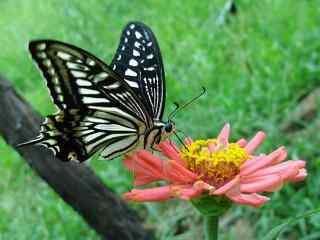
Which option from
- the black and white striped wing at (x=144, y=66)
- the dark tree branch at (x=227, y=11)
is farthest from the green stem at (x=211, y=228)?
the dark tree branch at (x=227, y=11)

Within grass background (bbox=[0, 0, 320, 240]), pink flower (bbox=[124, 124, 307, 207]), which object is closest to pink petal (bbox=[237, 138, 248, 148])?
pink flower (bbox=[124, 124, 307, 207])

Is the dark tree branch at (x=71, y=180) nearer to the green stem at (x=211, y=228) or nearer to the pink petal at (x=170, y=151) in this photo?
the pink petal at (x=170, y=151)

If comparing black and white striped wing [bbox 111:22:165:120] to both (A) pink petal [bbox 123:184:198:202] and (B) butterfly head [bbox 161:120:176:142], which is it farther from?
(A) pink petal [bbox 123:184:198:202]

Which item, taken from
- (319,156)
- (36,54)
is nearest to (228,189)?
(36,54)

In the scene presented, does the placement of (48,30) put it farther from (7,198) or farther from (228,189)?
(228,189)

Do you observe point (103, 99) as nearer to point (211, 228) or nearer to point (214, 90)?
point (211, 228)

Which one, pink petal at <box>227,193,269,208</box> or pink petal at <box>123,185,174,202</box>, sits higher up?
pink petal at <box>123,185,174,202</box>
